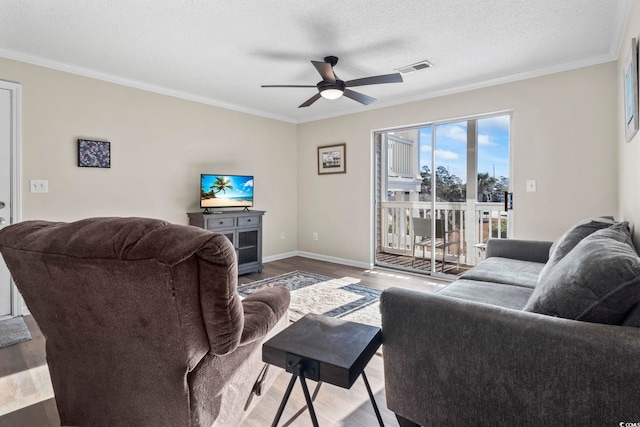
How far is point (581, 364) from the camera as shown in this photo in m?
0.99

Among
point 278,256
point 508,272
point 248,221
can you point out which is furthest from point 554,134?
point 278,256

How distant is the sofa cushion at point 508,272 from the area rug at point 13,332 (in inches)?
131

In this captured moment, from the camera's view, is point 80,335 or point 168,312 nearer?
point 168,312

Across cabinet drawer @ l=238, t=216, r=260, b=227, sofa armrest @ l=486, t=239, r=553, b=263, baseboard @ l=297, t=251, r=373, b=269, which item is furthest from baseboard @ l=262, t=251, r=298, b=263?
sofa armrest @ l=486, t=239, r=553, b=263

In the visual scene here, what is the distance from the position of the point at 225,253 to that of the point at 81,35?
2.77m

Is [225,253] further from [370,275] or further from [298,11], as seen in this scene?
[370,275]

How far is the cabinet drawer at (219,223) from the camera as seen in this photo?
407cm

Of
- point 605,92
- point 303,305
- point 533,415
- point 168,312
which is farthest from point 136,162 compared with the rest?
point 605,92

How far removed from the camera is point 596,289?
1.04m

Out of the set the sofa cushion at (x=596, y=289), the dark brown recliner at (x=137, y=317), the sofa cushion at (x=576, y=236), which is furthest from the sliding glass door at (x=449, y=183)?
the dark brown recliner at (x=137, y=317)

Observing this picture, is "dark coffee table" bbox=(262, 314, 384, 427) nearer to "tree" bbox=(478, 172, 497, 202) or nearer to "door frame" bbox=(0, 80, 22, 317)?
"door frame" bbox=(0, 80, 22, 317)

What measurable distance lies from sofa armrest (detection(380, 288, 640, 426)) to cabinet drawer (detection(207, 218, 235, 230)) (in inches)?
122

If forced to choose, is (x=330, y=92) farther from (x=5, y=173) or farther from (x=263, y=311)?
(x=5, y=173)

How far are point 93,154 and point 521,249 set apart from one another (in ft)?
13.9
